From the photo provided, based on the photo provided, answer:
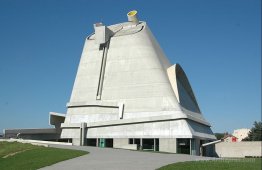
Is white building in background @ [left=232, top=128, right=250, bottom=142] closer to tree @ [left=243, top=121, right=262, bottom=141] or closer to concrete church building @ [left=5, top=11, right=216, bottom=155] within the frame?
tree @ [left=243, top=121, right=262, bottom=141]

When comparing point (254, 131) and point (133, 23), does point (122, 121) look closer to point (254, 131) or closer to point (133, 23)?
point (133, 23)

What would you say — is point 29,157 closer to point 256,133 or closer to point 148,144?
point 148,144

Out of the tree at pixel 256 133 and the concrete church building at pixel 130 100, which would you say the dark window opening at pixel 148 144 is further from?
the tree at pixel 256 133

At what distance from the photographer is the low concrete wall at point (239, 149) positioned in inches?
2009

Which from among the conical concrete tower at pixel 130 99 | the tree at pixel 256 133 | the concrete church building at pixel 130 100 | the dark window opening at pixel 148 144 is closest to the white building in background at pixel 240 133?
the tree at pixel 256 133

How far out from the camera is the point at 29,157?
27.0 meters

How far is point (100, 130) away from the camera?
1780 inches

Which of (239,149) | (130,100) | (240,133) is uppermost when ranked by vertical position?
(130,100)

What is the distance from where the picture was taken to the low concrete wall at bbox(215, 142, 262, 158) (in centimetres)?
5103

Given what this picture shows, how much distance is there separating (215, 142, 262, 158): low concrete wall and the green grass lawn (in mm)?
30722

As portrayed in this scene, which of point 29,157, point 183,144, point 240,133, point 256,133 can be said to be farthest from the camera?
point 240,133

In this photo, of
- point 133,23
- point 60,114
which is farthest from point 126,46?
point 60,114

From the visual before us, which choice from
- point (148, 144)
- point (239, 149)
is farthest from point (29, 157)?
point (239, 149)

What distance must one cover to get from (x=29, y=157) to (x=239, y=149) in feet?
115
